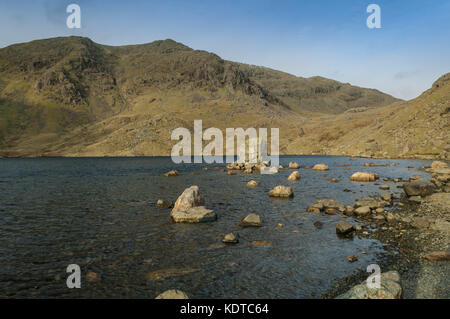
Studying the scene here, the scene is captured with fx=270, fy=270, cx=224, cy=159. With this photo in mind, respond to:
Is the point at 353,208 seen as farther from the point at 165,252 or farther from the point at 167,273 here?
the point at 167,273

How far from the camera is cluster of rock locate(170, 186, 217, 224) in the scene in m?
22.6

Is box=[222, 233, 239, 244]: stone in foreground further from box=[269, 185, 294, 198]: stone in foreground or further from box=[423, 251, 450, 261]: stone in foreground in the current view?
box=[269, 185, 294, 198]: stone in foreground

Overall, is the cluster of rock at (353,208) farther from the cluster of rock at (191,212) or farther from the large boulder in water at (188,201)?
the large boulder in water at (188,201)

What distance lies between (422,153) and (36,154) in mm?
186640

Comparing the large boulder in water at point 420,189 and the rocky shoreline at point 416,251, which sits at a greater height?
the large boulder in water at point 420,189

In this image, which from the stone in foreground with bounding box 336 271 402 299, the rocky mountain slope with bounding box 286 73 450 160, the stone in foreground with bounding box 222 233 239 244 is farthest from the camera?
the rocky mountain slope with bounding box 286 73 450 160

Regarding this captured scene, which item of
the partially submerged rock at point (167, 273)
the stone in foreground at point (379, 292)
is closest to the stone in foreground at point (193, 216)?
the partially submerged rock at point (167, 273)

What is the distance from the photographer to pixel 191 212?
75.8 ft

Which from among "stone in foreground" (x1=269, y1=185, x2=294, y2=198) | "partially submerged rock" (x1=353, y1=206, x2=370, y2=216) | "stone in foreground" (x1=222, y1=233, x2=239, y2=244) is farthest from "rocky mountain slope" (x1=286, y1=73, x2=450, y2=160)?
"stone in foreground" (x1=222, y1=233, x2=239, y2=244)

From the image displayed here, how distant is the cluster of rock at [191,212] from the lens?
888 inches

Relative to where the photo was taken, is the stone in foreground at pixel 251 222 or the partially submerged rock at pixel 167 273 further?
the stone in foreground at pixel 251 222

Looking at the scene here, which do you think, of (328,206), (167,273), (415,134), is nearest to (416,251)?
(328,206)

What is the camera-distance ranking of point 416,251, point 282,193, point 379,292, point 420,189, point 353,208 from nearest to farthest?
point 379,292 → point 416,251 → point 353,208 → point 420,189 → point 282,193
